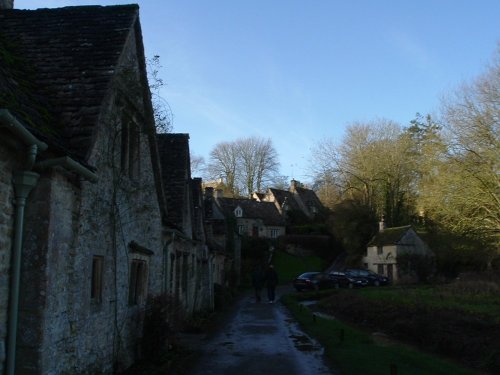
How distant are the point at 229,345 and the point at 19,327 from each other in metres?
8.71

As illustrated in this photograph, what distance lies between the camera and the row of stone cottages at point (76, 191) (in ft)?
20.9

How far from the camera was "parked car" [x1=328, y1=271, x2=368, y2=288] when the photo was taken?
42.6 m

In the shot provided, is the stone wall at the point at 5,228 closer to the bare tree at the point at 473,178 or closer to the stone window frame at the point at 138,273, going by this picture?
the stone window frame at the point at 138,273

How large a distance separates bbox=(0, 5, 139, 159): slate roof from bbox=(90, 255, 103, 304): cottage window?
2.12 metres

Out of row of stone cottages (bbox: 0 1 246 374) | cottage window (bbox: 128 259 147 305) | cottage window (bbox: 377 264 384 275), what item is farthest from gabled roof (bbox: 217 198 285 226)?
cottage window (bbox: 128 259 147 305)

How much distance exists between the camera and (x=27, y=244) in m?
6.61

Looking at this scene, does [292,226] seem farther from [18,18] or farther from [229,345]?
[18,18]

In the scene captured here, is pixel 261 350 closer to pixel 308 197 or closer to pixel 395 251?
pixel 395 251

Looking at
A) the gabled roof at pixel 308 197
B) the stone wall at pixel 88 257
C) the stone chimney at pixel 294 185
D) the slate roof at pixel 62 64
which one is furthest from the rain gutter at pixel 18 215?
the stone chimney at pixel 294 185

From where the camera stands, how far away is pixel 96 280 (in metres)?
8.93

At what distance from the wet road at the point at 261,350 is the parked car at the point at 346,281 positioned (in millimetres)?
22214

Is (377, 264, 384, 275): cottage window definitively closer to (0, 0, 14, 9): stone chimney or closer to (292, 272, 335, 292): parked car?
(292, 272, 335, 292): parked car

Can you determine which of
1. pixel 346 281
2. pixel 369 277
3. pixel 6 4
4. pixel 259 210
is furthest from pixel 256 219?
pixel 6 4

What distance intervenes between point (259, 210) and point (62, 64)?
62747 millimetres
